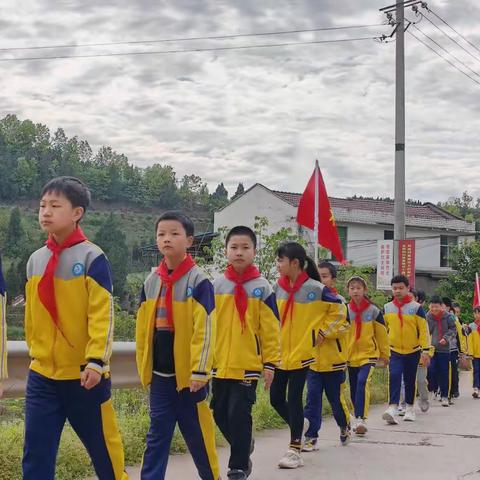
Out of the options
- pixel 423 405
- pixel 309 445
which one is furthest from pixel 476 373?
pixel 309 445

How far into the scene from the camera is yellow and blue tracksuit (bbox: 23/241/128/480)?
14.3ft

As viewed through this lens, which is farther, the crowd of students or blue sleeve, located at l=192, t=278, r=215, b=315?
blue sleeve, located at l=192, t=278, r=215, b=315

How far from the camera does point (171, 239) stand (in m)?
5.24

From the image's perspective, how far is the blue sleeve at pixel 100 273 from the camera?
4488mm

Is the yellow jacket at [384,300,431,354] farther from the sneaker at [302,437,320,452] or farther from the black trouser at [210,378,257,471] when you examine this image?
the black trouser at [210,378,257,471]

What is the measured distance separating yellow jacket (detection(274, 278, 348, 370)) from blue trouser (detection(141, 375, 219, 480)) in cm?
198

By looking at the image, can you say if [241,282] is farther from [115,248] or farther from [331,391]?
[115,248]

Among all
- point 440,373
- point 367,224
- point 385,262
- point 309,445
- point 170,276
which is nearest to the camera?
point 170,276

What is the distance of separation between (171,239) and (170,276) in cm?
25

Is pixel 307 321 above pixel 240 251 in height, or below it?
below

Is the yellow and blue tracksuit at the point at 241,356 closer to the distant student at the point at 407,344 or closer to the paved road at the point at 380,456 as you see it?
the paved road at the point at 380,456

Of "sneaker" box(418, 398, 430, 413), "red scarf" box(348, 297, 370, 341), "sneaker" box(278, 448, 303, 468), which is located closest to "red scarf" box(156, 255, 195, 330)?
"sneaker" box(278, 448, 303, 468)

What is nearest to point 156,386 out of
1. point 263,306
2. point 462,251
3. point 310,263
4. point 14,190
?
point 263,306

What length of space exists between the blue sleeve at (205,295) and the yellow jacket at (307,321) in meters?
2.09
